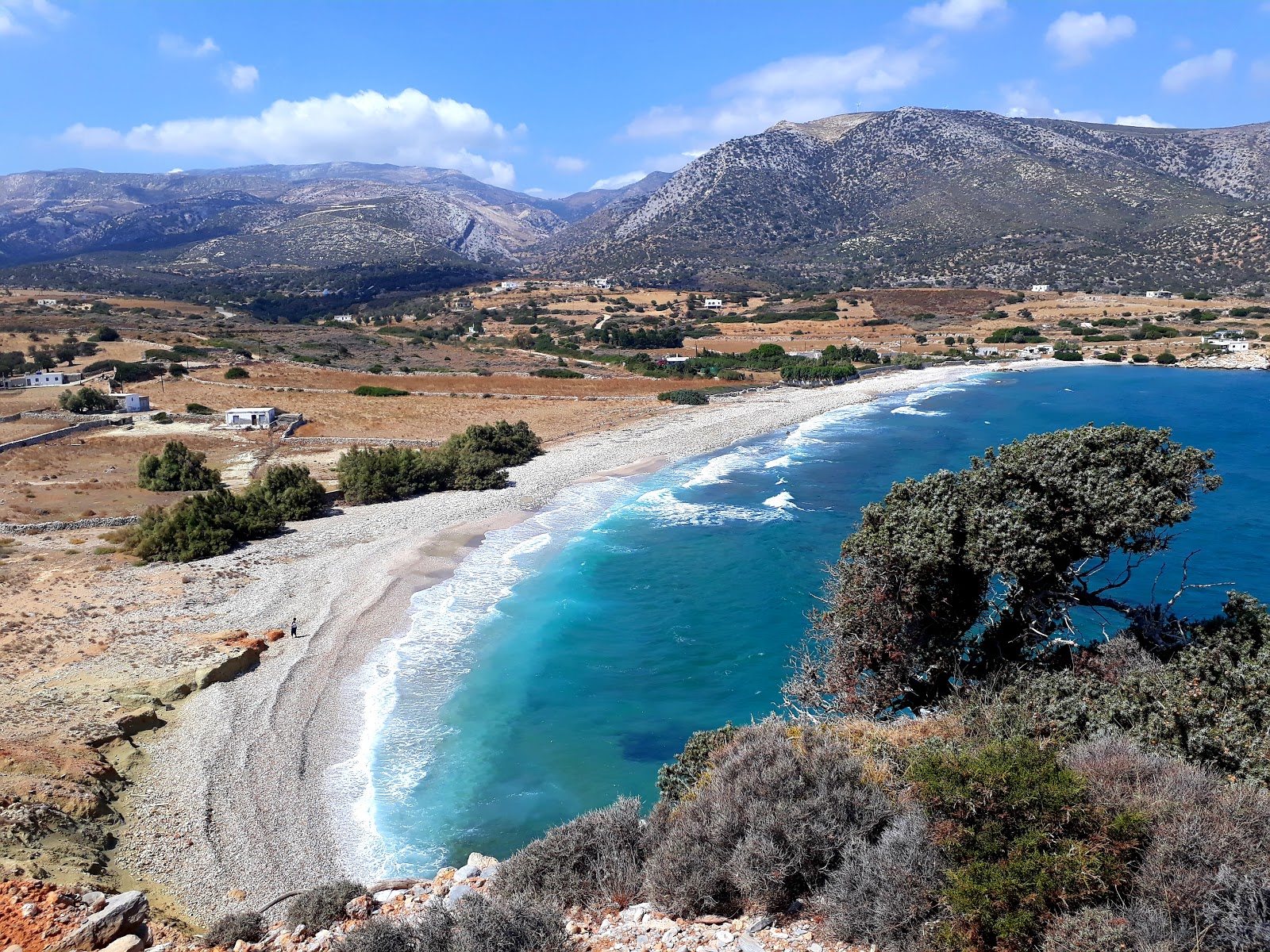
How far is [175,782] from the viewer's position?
1367 cm

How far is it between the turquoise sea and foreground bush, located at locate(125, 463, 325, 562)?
7910mm

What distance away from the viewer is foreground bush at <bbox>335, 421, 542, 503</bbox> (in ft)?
108

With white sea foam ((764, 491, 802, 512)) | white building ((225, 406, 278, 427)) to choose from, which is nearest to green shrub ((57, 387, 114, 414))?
white building ((225, 406, 278, 427))

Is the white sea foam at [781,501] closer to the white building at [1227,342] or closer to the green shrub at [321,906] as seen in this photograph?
the green shrub at [321,906]

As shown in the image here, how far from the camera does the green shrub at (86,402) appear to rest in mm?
49031

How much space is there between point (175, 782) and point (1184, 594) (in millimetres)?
24571

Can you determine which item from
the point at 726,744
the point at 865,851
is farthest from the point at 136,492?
the point at 865,851

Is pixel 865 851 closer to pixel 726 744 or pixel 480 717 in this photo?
pixel 726 744

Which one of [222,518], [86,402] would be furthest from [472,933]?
[86,402]

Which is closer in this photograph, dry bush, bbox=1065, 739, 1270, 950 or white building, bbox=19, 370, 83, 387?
dry bush, bbox=1065, 739, 1270, 950

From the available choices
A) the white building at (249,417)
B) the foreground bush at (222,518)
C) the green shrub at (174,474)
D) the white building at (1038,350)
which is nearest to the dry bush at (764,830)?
the foreground bush at (222,518)

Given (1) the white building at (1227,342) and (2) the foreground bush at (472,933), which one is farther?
(1) the white building at (1227,342)

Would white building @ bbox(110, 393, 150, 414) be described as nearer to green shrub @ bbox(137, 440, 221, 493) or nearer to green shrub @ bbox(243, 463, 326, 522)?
green shrub @ bbox(137, 440, 221, 493)

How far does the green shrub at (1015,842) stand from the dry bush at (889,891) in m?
0.15
